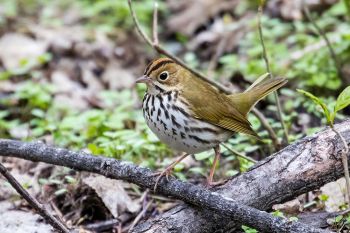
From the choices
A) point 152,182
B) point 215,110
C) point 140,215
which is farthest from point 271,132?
point 152,182

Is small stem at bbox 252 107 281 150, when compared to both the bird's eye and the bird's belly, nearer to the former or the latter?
the bird's belly

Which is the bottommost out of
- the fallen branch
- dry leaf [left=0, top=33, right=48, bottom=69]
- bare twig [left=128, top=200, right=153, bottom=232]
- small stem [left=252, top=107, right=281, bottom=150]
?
bare twig [left=128, top=200, right=153, bottom=232]

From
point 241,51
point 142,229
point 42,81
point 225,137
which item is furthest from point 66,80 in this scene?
point 142,229

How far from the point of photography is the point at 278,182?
127 inches

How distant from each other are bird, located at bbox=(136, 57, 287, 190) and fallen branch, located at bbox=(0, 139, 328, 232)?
12 cm

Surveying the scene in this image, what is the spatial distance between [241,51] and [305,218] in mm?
3474

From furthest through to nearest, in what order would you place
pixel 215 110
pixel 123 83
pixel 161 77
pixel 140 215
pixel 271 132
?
pixel 123 83 → pixel 271 132 → pixel 140 215 → pixel 215 110 → pixel 161 77

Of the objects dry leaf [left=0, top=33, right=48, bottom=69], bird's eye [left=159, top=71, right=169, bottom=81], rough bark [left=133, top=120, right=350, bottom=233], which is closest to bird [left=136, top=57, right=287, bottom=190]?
bird's eye [left=159, top=71, right=169, bottom=81]

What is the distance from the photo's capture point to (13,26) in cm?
755

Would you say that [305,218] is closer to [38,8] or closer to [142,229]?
[142,229]

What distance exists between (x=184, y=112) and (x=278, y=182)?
2.36ft

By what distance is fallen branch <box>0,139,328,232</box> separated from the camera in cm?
285

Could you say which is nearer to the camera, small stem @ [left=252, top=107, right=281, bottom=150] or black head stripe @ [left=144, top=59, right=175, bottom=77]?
black head stripe @ [left=144, top=59, right=175, bottom=77]

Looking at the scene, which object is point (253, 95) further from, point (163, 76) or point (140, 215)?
point (140, 215)
